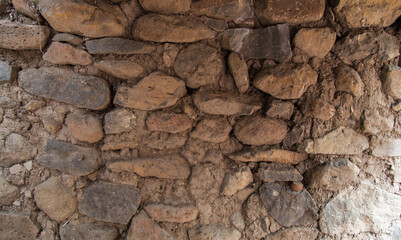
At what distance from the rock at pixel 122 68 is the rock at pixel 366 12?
0.90 meters

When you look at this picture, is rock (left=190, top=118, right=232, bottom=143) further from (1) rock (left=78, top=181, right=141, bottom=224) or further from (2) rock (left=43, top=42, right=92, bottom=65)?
(2) rock (left=43, top=42, right=92, bottom=65)

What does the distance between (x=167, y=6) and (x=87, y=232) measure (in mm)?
1090

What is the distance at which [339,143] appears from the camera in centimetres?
121

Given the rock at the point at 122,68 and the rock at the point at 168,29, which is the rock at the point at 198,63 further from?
the rock at the point at 122,68

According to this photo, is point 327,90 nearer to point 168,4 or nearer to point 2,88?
point 168,4

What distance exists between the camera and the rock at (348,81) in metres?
1.18

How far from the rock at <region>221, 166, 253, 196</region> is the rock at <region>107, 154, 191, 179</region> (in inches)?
7.3

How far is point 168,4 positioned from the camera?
3.70 feet

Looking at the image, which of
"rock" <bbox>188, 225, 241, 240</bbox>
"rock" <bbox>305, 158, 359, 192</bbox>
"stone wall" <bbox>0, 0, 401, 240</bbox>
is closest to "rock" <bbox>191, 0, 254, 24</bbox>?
"stone wall" <bbox>0, 0, 401, 240</bbox>

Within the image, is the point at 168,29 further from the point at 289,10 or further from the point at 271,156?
the point at 271,156

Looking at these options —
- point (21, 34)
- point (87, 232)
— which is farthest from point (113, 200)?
point (21, 34)

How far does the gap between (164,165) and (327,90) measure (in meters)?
0.81

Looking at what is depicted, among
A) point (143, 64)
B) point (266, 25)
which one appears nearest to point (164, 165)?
point (143, 64)

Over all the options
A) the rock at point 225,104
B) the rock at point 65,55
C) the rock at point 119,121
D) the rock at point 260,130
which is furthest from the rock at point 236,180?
the rock at point 65,55
